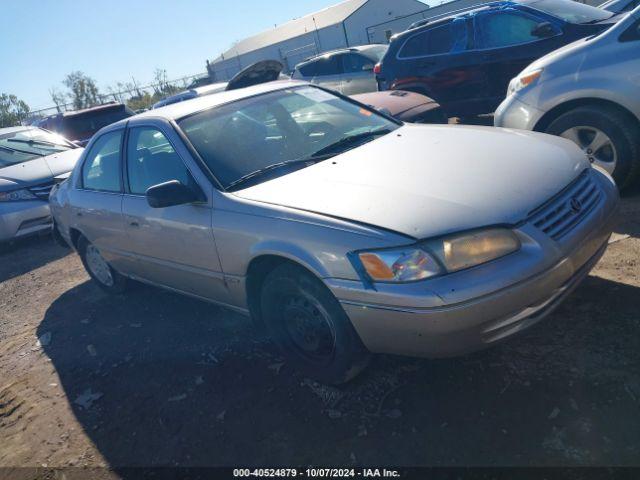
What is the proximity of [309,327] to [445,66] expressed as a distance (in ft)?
18.6

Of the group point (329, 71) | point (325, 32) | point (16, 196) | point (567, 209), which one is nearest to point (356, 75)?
point (329, 71)

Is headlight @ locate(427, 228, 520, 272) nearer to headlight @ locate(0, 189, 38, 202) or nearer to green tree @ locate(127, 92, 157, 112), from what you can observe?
headlight @ locate(0, 189, 38, 202)

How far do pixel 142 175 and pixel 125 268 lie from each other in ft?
3.31


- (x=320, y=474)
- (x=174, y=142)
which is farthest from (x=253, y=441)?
(x=174, y=142)

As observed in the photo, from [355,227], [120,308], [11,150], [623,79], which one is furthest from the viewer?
[11,150]

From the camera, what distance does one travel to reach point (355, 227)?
2213mm

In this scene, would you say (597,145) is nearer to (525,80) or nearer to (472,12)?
(525,80)

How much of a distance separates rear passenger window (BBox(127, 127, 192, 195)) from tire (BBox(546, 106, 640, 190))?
10.7ft

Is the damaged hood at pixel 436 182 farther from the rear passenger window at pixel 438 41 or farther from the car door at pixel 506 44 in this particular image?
the rear passenger window at pixel 438 41

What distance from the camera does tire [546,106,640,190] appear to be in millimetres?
3869

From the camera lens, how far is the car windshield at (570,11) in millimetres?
6148

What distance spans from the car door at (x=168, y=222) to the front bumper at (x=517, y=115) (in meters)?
3.13

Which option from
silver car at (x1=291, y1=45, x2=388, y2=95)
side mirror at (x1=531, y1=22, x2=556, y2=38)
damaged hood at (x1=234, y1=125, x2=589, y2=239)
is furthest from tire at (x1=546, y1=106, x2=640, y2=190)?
silver car at (x1=291, y1=45, x2=388, y2=95)

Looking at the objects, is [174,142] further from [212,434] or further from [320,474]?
[320,474]
